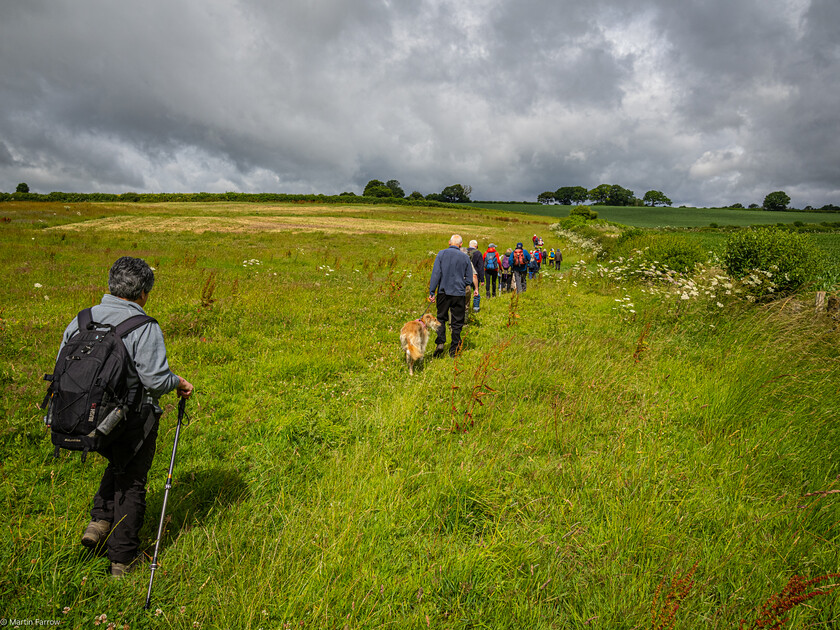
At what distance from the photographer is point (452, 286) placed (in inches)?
306

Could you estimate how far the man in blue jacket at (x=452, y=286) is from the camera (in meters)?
7.73

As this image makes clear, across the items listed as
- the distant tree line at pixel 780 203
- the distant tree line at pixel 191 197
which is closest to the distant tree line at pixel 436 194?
the distant tree line at pixel 191 197

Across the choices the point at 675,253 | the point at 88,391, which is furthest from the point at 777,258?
the point at 88,391

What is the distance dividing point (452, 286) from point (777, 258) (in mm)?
8782

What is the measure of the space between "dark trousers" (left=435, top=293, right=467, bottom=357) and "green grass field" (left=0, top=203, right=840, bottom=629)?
0.57m

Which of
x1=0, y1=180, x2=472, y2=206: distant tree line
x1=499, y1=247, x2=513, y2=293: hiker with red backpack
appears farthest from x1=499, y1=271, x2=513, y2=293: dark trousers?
x1=0, y1=180, x2=472, y2=206: distant tree line

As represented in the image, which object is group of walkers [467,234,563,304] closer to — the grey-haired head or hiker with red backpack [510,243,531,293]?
hiker with red backpack [510,243,531,293]

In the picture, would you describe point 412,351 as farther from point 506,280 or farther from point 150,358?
point 506,280

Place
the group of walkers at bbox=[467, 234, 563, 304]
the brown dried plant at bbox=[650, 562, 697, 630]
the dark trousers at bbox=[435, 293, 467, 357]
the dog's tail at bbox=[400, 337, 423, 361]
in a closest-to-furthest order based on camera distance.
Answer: the brown dried plant at bbox=[650, 562, 697, 630] < the dog's tail at bbox=[400, 337, 423, 361] < the dark trousers at bbox=[435, 293, 467, 357] < the group of walkers at bbox=[467, 234, 563, 304]

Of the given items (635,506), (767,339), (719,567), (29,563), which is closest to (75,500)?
(29,563)

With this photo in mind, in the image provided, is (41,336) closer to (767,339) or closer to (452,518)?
(452,518)

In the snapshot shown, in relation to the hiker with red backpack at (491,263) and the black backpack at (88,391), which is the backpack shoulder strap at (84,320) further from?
the hiker with red backpack at (491,263)

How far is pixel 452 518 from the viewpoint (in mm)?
3375

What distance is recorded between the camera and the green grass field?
254 centimetres
